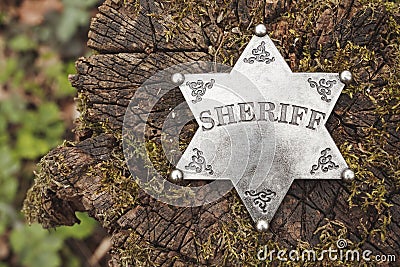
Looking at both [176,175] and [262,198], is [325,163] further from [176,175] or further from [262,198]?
[176,175]

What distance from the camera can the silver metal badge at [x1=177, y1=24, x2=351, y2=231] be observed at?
1630 mm

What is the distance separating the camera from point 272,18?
174 cm

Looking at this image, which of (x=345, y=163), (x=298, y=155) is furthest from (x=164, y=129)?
(x=345, y=163)

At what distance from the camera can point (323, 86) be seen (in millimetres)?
1648

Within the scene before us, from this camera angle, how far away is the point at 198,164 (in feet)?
5.38

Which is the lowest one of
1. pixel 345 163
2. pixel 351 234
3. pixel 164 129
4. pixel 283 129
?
pixel 351 234

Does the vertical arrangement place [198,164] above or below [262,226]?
above

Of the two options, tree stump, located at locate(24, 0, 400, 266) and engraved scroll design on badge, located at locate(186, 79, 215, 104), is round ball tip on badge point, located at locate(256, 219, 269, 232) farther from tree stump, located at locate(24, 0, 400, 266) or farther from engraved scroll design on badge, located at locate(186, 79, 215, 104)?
engraved scroll design on badge, located at locate(186, 79, 215, 104)

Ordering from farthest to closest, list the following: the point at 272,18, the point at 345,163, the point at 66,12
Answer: the point at 66,12, the point at 272,18, the point at 345,163

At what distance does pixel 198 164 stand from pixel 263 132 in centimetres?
23

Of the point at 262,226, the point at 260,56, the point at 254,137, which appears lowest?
the point at 262,226

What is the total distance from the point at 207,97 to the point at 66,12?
1729 mm

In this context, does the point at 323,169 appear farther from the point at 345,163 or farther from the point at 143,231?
the point at 143,231

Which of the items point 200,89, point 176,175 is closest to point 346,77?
point 200,89
